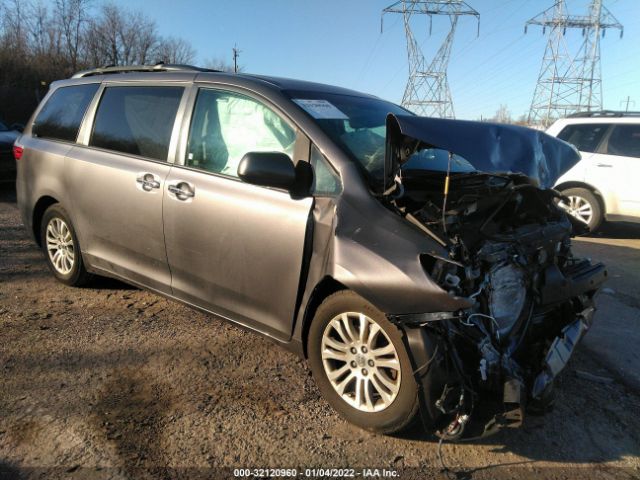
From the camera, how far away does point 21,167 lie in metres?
4.75

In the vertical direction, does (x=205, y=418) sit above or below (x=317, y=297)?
below

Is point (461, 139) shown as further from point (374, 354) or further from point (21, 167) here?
point (21, 167)

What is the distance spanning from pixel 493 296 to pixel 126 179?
8.71 feet

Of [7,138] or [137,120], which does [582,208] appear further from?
[7,138]

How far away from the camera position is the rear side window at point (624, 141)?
25.2ft

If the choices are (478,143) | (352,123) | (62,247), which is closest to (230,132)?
(352,123)

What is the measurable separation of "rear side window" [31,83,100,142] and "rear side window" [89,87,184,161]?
27 cm

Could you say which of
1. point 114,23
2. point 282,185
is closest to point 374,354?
point 282,185

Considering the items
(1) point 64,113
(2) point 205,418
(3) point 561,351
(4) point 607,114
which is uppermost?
(4) point 607,114

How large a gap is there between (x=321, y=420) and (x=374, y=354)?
546 millimetres

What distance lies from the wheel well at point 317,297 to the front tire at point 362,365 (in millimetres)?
54

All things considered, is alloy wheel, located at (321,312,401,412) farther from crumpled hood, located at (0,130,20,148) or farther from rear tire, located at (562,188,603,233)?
Result: crumpled hood, located at (0,130,20,148)

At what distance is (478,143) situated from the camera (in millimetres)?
2639

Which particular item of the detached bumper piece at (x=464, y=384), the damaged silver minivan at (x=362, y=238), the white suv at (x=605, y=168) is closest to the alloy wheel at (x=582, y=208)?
the white suv at (x=605, y=168)
